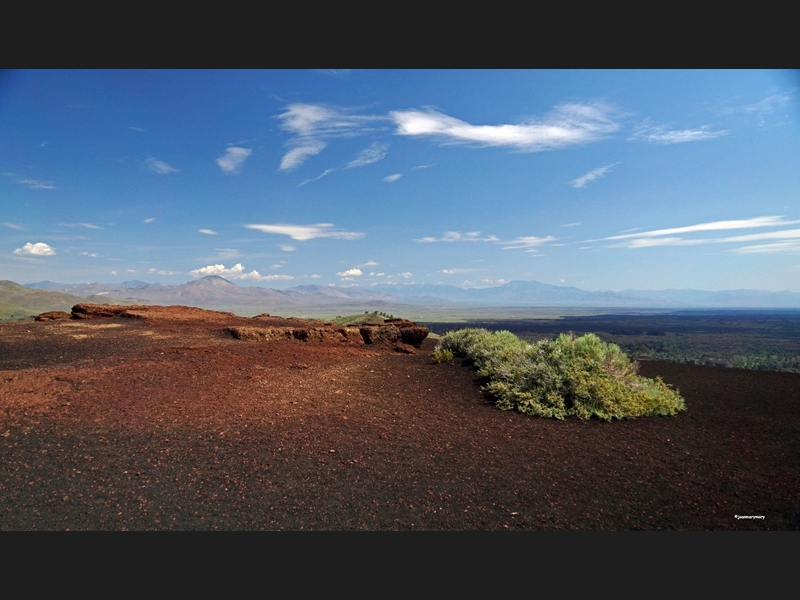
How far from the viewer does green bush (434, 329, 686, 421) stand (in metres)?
8.25

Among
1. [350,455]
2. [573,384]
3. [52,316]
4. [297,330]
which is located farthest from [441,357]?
[52,316]

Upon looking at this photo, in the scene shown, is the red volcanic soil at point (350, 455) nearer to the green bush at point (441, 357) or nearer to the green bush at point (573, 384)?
the green bush at point (573, 384)

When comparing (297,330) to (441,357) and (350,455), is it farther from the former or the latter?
(350,455)

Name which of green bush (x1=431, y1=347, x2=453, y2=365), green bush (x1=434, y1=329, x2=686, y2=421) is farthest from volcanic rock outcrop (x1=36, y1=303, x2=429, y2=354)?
green bush (x1=434, y1=329, x2=686, y2=421)

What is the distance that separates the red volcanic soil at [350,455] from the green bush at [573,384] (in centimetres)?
35

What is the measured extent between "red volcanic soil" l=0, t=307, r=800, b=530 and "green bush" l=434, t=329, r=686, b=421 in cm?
35

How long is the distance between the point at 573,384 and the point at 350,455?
5029 mm

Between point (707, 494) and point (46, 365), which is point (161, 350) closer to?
point (46, 365)

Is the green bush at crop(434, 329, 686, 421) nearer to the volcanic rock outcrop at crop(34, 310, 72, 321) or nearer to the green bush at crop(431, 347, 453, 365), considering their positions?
the green bush at crop(431, 347, 453, 365)

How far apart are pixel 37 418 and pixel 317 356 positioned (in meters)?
6.55

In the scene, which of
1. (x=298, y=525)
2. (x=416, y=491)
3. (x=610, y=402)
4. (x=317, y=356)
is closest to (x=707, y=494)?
(x=610, y=402)

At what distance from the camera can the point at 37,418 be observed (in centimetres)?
665

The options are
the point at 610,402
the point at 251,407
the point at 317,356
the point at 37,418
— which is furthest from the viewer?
the point at 317,356

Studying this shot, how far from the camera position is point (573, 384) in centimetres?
858
